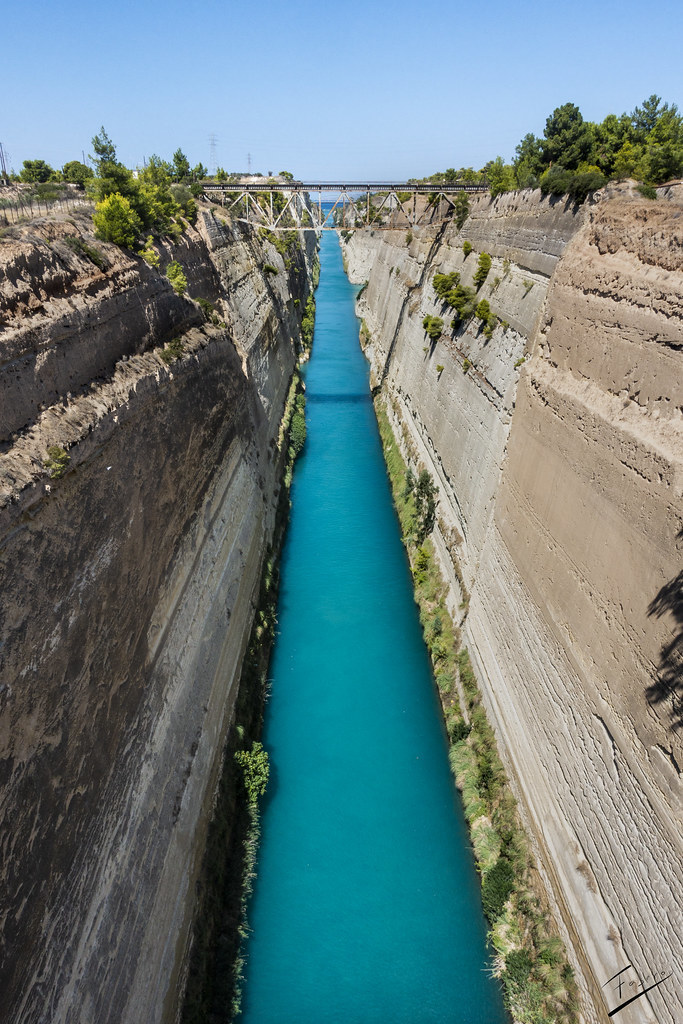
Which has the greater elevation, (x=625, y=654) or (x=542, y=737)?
(x=625, y=654)

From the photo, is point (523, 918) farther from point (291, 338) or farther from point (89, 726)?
point (291, 338)

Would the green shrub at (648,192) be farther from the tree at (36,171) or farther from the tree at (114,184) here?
the tree at (36,171)

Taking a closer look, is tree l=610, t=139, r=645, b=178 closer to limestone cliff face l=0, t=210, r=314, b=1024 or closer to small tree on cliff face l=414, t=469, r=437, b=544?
small tree on cliff face l=414, t=469, r=437, b=544

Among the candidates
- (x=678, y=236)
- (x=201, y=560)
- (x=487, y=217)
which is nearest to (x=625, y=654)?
(x=678, y=236)

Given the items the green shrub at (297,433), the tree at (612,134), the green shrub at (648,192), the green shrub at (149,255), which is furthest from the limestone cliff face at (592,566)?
the green shrub at (297,433)

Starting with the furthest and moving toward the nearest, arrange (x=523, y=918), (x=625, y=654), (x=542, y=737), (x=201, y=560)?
(x=201, y=560) < (x=542, y=737) < (x=523, y=918) < (x=625, y=654)

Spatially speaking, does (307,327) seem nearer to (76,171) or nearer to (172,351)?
(76,171)

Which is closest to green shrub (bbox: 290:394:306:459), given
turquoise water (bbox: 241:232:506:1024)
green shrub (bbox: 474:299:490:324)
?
turquoise water (bbox: 241:232:506:1024)
